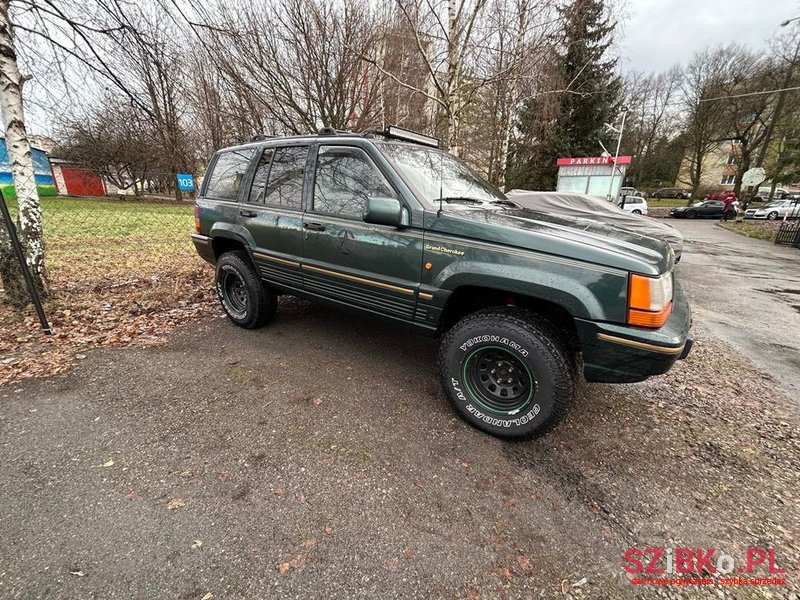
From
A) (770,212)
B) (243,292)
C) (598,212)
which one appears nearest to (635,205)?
(770,212)

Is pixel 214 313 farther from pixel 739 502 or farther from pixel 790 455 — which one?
pixel 790 455

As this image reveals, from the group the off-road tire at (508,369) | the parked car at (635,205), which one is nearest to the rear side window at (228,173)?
the off-road tire at (508,369)

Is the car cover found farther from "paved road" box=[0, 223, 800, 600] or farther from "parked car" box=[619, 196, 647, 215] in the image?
"parked car" box=[619, 196, 647, 215]

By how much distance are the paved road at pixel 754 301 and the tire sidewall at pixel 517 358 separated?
254cm

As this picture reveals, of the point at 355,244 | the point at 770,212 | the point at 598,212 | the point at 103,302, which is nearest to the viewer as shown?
the point at 355,244

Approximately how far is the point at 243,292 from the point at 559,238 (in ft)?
10.6

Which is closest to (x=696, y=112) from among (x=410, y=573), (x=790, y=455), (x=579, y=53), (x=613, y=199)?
(x=579, y=53)

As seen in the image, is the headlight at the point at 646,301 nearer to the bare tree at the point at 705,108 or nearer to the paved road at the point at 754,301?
the paved road at the point at 754,301

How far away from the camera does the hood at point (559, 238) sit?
6.31ft

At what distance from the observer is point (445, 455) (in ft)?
7.24

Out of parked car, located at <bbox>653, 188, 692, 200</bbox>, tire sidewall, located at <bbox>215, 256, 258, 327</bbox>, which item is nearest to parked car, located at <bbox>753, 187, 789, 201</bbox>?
parked car, located at <bbox>653, 188, 692, 200</bbox>

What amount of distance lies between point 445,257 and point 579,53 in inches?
911

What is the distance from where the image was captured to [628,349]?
1.93 m

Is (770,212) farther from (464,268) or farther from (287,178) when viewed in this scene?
(287,178)
